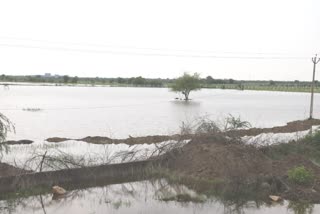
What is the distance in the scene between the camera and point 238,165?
15.8 metres

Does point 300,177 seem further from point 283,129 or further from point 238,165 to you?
point 283,129

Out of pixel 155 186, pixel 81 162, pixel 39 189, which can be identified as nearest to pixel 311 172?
pixel 155 186

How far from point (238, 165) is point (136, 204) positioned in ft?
14.5

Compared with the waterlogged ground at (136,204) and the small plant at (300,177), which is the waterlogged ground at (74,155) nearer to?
the waterlogged ground at (136,204)

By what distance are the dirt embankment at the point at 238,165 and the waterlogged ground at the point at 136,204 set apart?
117 centimetres

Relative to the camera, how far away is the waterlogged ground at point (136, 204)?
12500 mm

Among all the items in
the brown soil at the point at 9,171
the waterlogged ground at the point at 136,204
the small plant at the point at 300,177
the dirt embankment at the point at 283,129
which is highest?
the small plant at the point at 300,177

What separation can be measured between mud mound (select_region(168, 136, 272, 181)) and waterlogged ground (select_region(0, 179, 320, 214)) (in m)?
1.70

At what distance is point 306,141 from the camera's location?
852 inches

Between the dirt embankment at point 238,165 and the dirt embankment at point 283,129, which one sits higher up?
the dirt embankment at point 238,165

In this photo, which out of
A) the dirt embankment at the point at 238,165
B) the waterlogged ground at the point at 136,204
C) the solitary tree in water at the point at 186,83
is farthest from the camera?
the solitary tree in water at the point at 186,83

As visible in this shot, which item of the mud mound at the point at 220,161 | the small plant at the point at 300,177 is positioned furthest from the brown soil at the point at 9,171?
the small plant at the point at 300,177

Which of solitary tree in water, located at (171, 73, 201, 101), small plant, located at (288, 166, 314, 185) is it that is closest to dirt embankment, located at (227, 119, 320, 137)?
small plant, located at (288, 166, 314, 185)

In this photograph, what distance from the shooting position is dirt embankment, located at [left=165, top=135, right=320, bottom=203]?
47.7 feet
